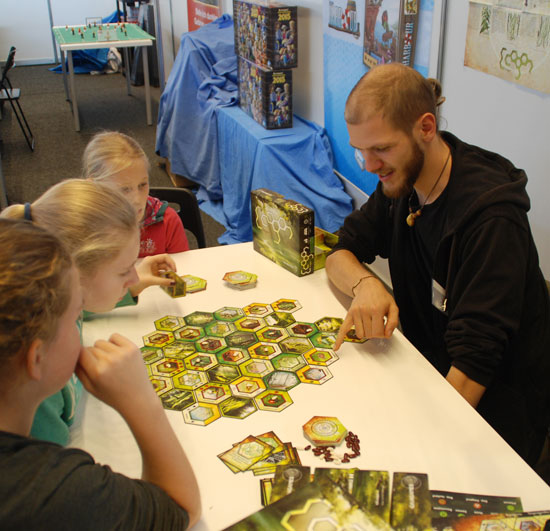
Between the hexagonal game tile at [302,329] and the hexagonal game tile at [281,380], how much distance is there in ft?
0.50

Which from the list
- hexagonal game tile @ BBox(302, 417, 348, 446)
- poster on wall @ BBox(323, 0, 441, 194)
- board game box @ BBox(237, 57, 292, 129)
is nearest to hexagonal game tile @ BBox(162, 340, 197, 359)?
hexagonal game tile @ BBox(302, 417, 348, 446)

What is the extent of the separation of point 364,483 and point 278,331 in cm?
48

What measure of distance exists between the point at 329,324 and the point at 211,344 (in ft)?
0.91

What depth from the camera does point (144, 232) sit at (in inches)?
75.2

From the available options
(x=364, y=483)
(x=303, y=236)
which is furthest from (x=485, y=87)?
(x=364, y=483)

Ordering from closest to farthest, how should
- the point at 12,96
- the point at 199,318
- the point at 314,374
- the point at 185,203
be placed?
the point at 314,374, the point at 199,318, the point at 185,203, the point at 12,96

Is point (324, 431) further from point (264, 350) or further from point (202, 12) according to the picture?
point (202, 12)

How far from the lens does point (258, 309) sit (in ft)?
4.66

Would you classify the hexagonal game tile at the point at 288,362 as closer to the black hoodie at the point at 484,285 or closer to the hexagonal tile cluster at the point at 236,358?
the hexagonal tile cluster at the point at 236,358

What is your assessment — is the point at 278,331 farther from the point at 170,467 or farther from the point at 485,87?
the point at 485,87

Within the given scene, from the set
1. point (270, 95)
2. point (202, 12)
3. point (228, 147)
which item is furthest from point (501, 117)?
point (202, 12)

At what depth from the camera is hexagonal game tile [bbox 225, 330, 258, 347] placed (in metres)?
1.28

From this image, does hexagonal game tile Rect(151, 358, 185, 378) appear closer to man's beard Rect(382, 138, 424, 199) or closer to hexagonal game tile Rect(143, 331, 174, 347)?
hexagonal game tile Rect(143, 331, 174, 347)

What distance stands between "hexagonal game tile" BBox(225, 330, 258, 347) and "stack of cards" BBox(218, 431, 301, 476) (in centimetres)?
29
